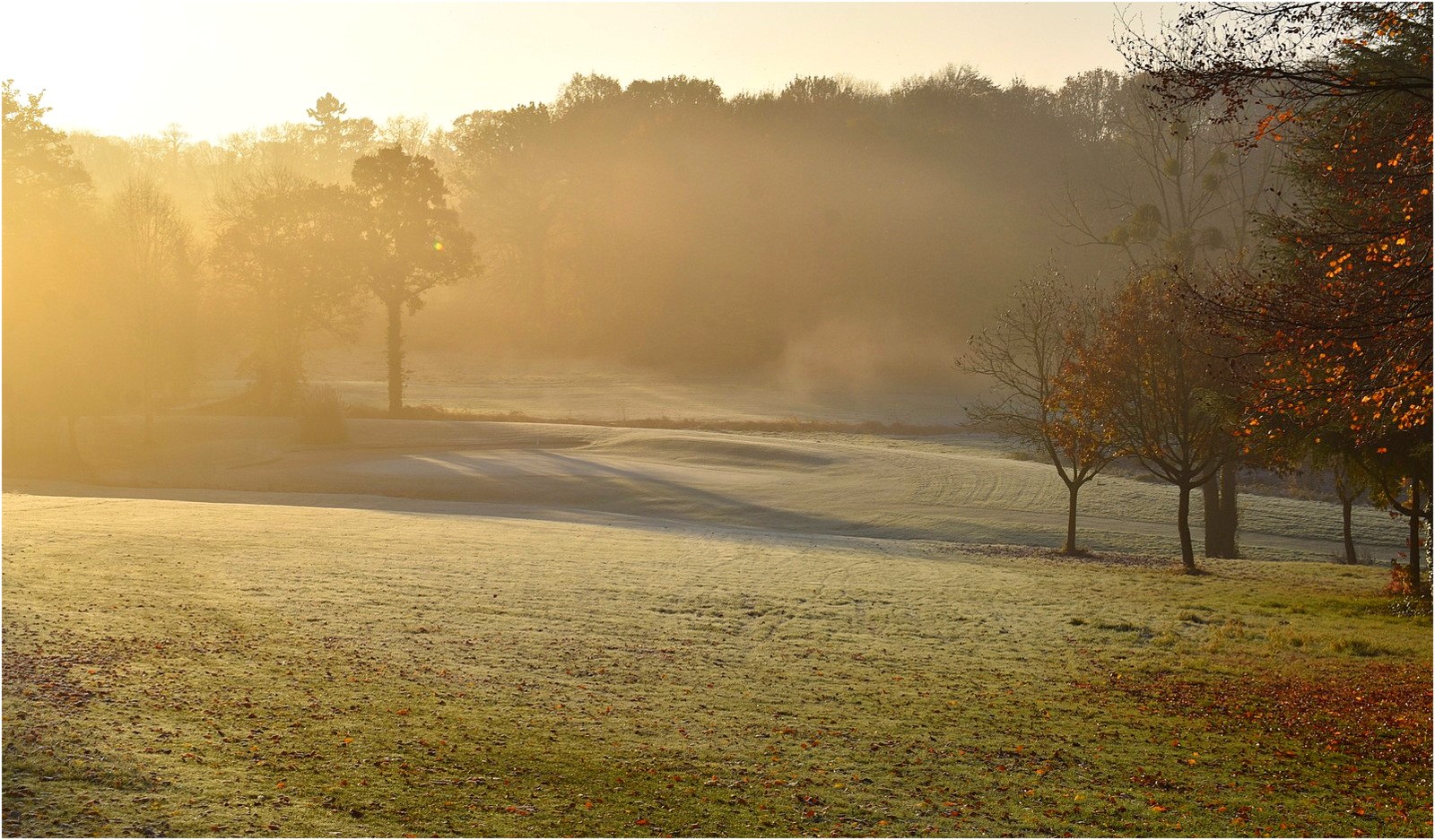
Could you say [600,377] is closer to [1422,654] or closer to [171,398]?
[171,398]

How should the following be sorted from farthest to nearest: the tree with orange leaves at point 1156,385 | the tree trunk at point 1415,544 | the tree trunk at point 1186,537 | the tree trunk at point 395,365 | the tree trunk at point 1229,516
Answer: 1. the tree trunk at point 395,365
2. the tree trunk at point 1229,516
3. the tree trunk at point 1186,537
4. the tree with orange leaves at point 1156,385
5. the tree trunk at point 1415,544

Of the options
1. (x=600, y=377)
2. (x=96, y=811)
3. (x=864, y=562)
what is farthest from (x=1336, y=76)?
(x=600, y=377)

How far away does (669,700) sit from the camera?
970cm

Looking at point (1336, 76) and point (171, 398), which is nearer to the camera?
point (1336, 76)

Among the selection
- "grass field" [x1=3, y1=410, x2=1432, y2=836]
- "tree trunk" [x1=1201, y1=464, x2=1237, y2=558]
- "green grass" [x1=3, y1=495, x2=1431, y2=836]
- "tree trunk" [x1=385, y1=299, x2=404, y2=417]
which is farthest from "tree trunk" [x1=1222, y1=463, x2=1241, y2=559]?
"tree trunk" [x1=385, y1=299, x2=404, y2=417]

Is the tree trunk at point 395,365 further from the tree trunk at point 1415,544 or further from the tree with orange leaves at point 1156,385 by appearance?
the tree trunk at point 1415,544

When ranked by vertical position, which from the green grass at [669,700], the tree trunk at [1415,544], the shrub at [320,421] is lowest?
the green grass at [669,700]

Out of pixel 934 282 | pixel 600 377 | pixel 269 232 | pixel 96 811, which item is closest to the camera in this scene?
pixel 96 811

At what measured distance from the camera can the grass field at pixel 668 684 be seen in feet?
23.0

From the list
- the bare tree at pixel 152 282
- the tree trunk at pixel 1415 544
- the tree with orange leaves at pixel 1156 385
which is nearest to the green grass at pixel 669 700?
the tree trunk at pixel 1415 544

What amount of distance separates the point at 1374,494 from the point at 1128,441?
14.6 feet

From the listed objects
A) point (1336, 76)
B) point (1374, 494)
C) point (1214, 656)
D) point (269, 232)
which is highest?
point (269, 232)

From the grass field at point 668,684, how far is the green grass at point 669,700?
4cm

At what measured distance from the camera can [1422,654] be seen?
40.2 feet
